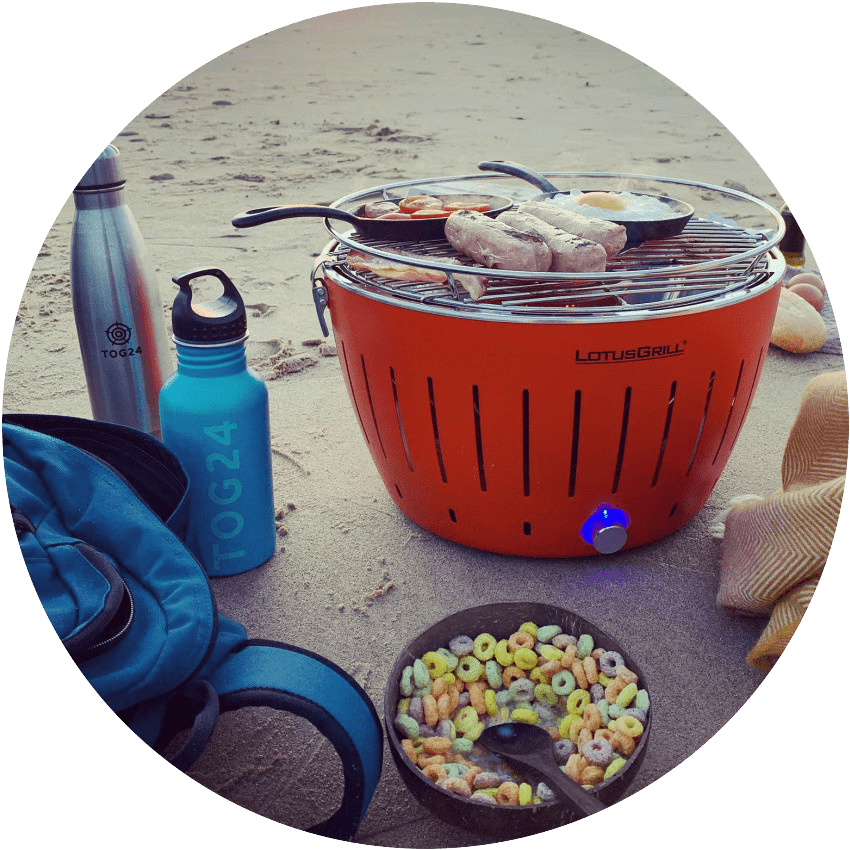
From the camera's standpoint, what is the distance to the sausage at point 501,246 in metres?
1.35

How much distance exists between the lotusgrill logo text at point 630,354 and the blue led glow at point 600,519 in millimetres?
327

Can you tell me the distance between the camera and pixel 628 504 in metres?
1.57

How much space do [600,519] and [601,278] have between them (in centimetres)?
49

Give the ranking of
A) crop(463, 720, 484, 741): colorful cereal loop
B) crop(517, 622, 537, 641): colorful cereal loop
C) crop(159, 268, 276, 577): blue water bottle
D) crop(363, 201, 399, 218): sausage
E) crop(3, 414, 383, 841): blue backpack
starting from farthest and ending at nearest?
crop(363, 201, 399, 218): sausage → crop(159, 268, 276, 577): blue water bottle → crop(517, 622, 537, 641): colorful cereal loop → crop(463, 720, 484, 741): colorful cereal loop → crop(3, 414, 383, 841): blue backpack

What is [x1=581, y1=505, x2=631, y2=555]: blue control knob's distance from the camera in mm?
1518

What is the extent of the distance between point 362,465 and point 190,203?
225 cm

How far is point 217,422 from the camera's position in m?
1.48

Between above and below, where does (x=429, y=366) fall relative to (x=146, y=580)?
above

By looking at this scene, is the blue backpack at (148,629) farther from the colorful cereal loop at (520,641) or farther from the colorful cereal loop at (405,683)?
the colorful cereal loop at (520,641)

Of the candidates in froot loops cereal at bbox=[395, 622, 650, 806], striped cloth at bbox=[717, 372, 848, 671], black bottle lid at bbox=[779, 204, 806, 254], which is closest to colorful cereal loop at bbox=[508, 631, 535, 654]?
froot loops cereal at bbox=[395, 622, 650, 806]

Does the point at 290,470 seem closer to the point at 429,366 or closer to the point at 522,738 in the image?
the point at 429,366

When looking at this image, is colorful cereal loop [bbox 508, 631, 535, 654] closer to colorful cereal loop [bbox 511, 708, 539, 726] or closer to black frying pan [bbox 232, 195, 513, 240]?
colorful cereal loop [bbox 511, 708, 539, 726]

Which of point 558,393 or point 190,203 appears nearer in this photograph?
→ point 558,393

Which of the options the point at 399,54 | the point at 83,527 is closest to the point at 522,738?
the point at 83,527
